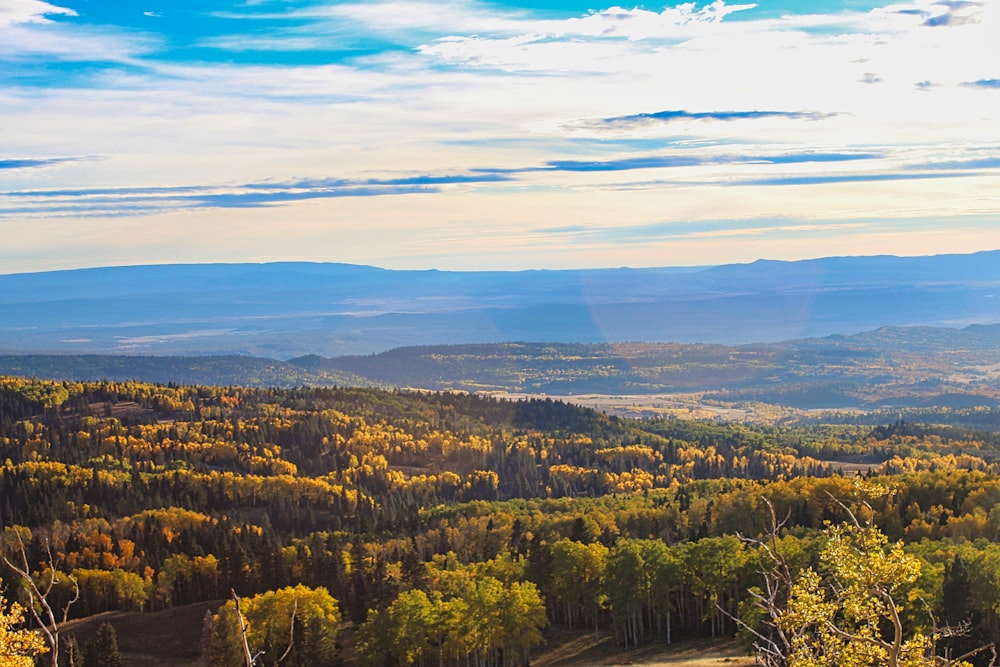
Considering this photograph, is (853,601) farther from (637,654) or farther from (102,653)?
(102,653)

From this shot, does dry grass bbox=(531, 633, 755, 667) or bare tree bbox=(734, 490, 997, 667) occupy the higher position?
bare tree bbox=(734, 490, 997, 667)

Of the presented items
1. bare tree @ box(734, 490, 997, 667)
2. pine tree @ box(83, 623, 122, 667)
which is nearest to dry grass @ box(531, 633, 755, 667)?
pine tree @ box(83, 623, 122, 667)

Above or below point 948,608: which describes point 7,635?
above

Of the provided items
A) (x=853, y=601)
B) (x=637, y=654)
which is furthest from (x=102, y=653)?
(x=853, y=601)

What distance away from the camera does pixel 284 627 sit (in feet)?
349

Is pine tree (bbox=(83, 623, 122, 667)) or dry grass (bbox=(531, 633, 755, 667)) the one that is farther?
pine tree (bbox=(83, 623, 122, 667))

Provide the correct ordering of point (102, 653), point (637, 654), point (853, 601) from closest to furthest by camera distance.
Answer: point (853, 601) < point (102, 653) < point (637, 654)

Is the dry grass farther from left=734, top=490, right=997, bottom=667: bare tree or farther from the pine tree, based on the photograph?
left=734, top=490, right=997, bottom=667: bare tree

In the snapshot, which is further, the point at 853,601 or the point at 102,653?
the point at 102,653

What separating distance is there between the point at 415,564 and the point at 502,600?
23.6 meters

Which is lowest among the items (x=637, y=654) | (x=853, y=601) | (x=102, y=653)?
(x=637, y=654)

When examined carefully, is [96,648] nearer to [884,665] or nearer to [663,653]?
[663,653]

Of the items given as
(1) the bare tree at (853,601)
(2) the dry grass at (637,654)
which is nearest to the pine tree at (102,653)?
(2) the dry grass at (637,654)

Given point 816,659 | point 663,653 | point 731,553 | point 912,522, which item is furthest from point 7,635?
point 912,522
